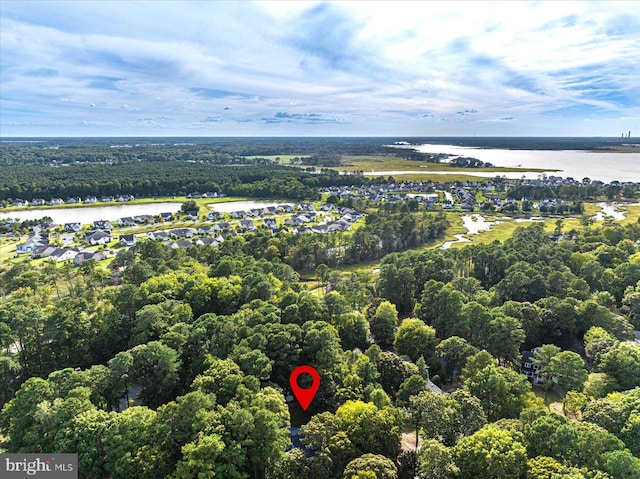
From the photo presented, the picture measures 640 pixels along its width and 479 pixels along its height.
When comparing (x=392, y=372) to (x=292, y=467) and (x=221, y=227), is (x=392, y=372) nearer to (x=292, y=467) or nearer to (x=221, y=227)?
(x=292, y=467)

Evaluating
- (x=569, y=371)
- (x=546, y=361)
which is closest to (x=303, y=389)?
(x=546, y=361)

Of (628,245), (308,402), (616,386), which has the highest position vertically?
(628,245)

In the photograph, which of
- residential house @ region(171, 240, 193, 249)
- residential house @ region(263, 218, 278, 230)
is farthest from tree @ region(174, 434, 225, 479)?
residential house @ region(263, 218, 278, 230)

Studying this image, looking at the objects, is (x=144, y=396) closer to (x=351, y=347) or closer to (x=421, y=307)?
(x=351, y=347)

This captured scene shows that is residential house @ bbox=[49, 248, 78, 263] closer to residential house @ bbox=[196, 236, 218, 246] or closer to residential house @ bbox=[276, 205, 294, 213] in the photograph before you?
residential house @ bbox=[196, 236, 218, 246]

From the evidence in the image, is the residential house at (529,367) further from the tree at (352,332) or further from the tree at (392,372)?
the tree at (352,332)

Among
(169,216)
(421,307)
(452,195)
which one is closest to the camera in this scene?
(421,307)

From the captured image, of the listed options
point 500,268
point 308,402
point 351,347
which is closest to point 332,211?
point 500,268
